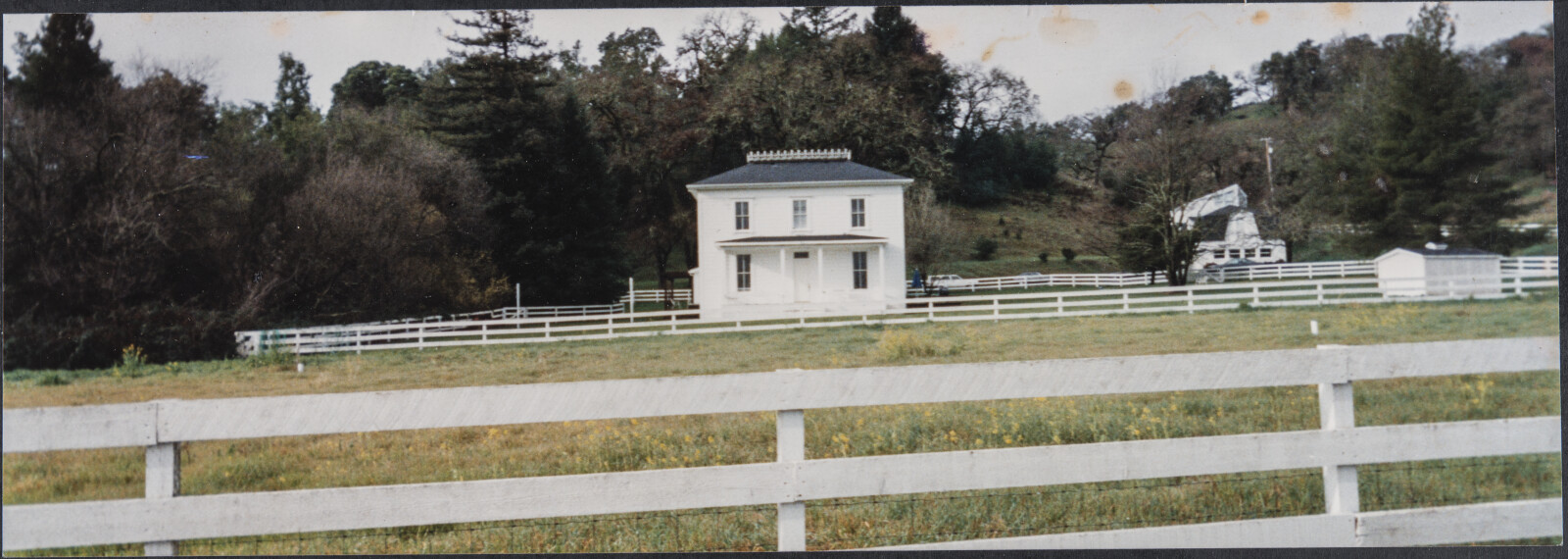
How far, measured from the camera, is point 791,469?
2.60 metres

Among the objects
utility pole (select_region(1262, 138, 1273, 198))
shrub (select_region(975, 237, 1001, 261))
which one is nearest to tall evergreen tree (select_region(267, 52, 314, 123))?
shrub (select_region(975, 237, 1001, 261))

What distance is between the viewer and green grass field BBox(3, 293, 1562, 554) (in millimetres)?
3256

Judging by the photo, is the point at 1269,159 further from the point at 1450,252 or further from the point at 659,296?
the point at 659,296

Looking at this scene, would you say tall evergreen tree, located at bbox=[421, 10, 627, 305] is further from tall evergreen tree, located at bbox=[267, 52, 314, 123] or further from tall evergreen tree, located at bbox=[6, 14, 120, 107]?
tall evergreen tree, located at bbox=[6, 14, 120, 107]

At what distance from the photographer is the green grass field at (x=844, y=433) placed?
3.26 metres

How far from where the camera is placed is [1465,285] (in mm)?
4539

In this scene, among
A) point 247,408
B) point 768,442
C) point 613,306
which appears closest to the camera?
point 247,408

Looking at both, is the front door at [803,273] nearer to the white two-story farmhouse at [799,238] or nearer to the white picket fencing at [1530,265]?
the white two-story farmhouse at [799,238]

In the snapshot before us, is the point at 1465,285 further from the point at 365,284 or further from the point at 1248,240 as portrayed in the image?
the point at 365,284

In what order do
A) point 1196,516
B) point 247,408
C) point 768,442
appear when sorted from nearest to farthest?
point 247,408
point 1196,516
point 768,442

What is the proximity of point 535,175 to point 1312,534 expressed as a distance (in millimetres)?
3626

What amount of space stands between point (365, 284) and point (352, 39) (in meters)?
1.21

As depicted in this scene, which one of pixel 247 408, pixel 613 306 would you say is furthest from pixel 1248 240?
pixel 247 408

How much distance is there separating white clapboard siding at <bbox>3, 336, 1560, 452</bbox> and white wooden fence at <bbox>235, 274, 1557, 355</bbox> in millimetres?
1699
